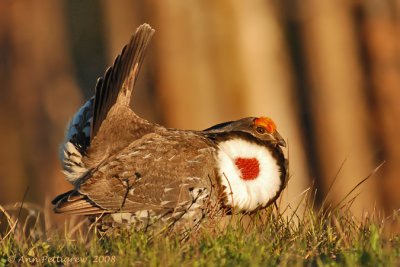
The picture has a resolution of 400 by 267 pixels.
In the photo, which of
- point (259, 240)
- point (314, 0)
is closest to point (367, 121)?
point (314, 0)

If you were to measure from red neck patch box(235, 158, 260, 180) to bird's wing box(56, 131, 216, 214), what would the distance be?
0.29m

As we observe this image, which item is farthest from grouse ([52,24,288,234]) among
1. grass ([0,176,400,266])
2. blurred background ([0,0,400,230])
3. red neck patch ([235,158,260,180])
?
blurred background ([0,0,400,230])

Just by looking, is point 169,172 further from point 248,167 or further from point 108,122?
point 108,122

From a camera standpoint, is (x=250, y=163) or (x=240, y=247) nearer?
(x=240, y=247)

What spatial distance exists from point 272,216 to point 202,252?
4.37ft

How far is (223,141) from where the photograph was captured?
20.5 ft

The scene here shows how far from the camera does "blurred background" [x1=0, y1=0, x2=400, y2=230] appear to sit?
12.8 meters

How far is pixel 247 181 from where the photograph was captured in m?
6.02

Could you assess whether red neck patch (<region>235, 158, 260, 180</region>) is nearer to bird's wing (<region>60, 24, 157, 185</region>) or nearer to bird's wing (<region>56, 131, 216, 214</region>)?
bird's wing (<region>56, 131, 216, 214</region>)

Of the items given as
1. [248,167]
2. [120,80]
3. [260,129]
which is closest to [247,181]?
[248,167]

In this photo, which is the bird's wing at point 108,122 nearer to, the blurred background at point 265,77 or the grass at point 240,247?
the grass at point 240,247

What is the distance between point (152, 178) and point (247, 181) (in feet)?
2.77

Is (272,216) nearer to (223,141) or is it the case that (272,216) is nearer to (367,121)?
(223,141)

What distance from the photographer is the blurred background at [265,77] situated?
12.8 meters
